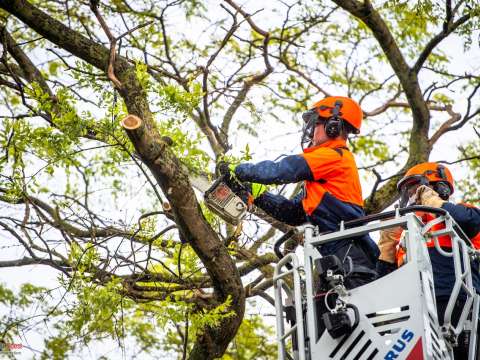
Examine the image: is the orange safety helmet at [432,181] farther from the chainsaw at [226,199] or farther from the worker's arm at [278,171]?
the chainsaw at [226,199]

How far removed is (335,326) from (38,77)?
4428 mm

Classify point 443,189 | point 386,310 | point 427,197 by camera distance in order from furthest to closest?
1. point 443,189
2. point 427,197
3. point 386,310

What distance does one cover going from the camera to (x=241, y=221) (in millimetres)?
6246

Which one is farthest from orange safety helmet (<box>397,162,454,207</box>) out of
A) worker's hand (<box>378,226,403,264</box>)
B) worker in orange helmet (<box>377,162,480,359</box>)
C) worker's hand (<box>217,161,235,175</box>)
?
worker's hand (<box>217,161,235,175</box>)

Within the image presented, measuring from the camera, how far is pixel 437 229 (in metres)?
6.04

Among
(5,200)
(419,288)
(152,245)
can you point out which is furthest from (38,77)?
(419,288)

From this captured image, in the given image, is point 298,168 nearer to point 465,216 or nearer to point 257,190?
point 257,190

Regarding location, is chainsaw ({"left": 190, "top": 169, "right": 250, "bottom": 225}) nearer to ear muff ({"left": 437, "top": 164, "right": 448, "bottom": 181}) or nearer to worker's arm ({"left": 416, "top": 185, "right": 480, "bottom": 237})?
worker's arm ({"left": 416, "top": 185, "right": 480, "bottom": 237})

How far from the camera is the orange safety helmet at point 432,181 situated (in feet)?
21.4

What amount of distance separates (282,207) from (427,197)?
1.11m

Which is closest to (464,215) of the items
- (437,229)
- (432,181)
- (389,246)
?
(437,229)

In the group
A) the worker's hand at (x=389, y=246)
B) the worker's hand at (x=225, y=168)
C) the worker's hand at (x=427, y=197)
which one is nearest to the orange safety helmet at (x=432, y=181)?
the worker's hand at (x=427, y=197)

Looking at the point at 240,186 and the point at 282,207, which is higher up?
the point at 240,186

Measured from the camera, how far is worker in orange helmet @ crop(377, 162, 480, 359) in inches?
224
